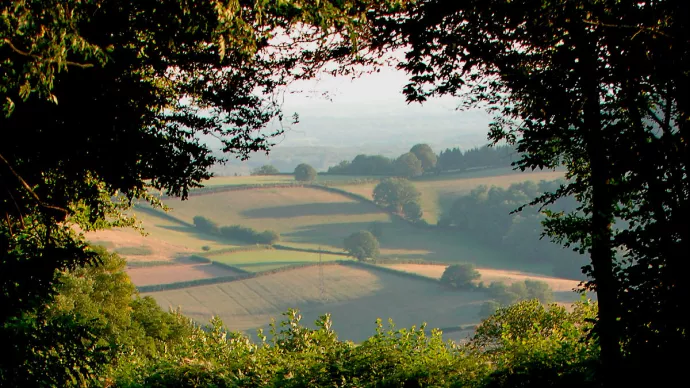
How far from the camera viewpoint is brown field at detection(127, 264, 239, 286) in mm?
92312

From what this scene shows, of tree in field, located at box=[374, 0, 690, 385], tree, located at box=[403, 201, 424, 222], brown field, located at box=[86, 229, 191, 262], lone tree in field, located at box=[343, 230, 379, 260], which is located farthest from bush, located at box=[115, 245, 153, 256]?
tree in field, located at box=[374, 0, 690, 385]

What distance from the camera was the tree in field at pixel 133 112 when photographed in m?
9.42

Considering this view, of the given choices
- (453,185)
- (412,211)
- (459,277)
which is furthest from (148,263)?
(453,185)

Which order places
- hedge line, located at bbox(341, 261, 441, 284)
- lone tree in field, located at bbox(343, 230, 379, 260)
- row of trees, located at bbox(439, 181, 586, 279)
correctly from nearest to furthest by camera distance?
1. hedge line, located at bbox(341, 261, 441, 284)
2. lone tree in field, located at bbox(343, 230, 379, 260)
3. row of trees, located at bbox(439, 181, 586, 279)

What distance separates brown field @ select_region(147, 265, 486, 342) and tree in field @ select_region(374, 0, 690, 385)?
73.8m

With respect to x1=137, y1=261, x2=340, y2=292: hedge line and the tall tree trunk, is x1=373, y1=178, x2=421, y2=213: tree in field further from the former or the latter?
the tall tree trunk

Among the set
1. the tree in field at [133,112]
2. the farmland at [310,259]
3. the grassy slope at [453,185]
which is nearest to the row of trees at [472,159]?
the grassy slope at [453,185]

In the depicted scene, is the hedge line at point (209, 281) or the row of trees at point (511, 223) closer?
the hedge line at point (209, 281)

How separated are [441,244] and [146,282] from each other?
181 feet

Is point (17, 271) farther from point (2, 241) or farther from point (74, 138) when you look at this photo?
point (74, 138)

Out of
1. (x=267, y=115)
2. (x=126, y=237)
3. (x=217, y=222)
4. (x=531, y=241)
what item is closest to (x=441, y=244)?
(x=531, y=241)

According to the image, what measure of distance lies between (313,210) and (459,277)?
135ft

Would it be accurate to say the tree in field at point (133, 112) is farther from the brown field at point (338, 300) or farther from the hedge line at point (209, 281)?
the hedge line at point (209, 281)

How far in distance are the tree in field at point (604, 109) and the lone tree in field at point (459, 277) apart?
91.8 metres
